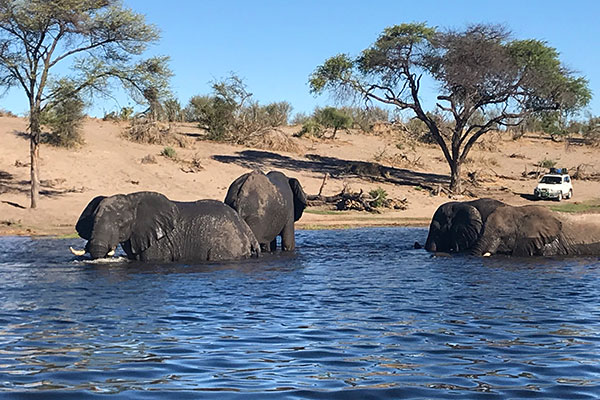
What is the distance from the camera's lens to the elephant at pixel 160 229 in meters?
13.6

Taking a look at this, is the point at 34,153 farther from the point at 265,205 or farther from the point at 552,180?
the point at 552,180

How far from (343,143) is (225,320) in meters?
37.0

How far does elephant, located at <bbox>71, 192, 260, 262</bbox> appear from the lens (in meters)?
13.6

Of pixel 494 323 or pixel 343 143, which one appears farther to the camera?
pixel 343 143

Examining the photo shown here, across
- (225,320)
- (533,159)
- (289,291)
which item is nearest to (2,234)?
(289,291)

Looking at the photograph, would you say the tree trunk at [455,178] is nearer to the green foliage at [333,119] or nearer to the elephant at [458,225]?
the green foliage at [333,119]

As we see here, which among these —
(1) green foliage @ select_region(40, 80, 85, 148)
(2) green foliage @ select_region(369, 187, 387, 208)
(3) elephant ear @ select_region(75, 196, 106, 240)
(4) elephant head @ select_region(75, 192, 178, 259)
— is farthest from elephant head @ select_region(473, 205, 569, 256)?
(1) green foliage @ select_region(40, 80, 85, 148)

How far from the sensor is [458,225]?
17.4 meters

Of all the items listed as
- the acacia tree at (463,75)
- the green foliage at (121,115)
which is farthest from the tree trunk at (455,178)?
the green foliage at (121,115)

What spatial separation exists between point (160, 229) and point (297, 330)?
6205mm

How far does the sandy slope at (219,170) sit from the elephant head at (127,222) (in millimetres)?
8955

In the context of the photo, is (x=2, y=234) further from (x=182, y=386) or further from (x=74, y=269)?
(x=182, y=386)

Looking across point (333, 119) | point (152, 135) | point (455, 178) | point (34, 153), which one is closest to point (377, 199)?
point (455, 178)

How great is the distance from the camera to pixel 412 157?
44312mm
